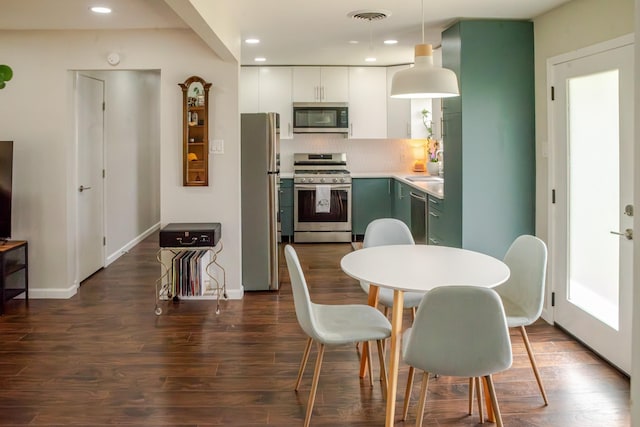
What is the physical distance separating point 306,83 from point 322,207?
1.68 metres

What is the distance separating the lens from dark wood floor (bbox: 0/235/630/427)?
2781 millimetres

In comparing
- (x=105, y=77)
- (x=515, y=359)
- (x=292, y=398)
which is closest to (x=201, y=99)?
(x=105, y=77)

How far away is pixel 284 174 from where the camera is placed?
7.68 m

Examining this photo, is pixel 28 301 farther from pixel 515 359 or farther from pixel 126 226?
pixel 515 359

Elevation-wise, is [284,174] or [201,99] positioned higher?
[201,99]

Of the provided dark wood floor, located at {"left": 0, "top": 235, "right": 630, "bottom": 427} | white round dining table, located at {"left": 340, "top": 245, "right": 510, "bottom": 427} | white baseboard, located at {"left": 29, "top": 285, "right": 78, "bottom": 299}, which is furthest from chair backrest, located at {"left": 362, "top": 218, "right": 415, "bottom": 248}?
white baseboard, located at {"left": 29, "top": 285, "right": 78, "bottom": 299}

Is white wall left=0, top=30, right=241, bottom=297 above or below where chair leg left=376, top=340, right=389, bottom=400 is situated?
above

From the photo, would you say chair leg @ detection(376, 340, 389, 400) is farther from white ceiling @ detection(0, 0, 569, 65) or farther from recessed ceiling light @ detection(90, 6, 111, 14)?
recessed ceiling light @ detection(90, 6, 111, 14)

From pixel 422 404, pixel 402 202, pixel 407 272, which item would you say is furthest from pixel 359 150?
pixel 422 404

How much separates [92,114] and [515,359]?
177 inches

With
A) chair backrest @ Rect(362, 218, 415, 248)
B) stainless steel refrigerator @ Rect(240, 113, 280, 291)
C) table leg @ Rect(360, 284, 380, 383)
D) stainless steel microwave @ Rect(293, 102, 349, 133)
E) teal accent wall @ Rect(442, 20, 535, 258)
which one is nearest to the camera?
table leg @ Rect(360, 284, 380, 383)

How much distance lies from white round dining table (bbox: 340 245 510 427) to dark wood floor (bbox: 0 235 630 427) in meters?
0.35

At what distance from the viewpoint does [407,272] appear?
2793 mm

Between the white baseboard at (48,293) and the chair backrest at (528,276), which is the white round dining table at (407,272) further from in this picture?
the white baseboard at (48,293)
